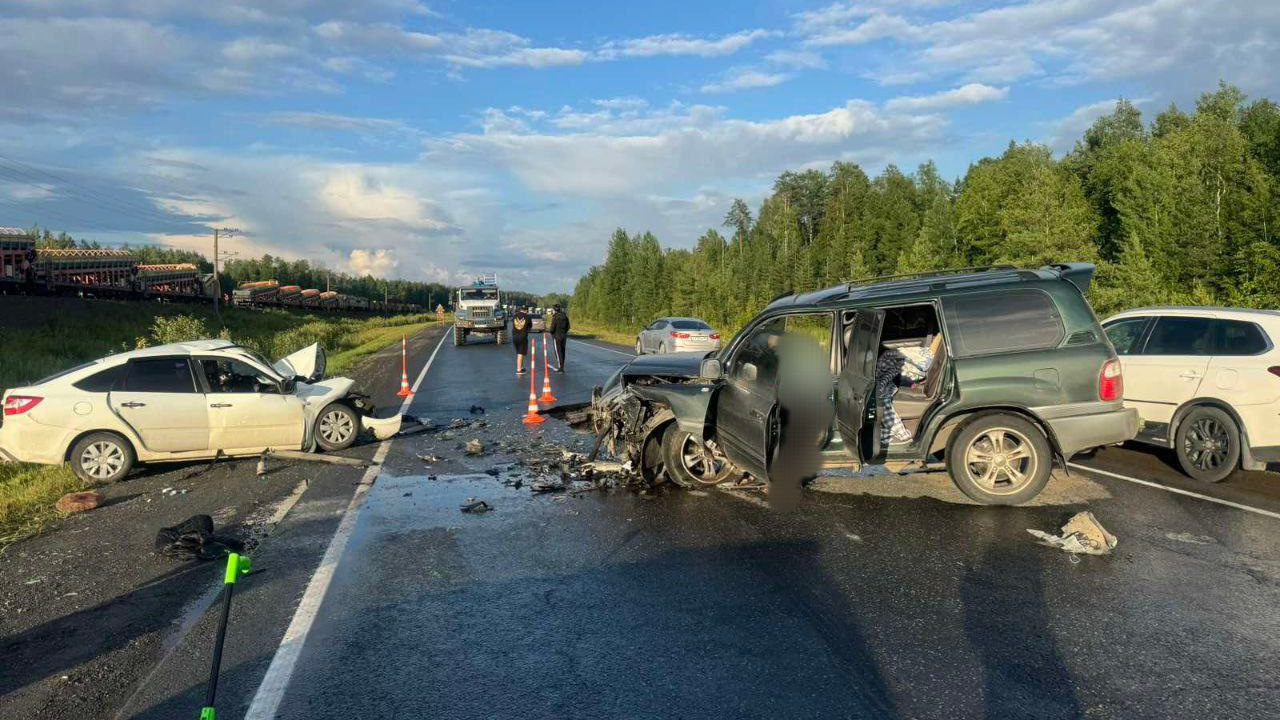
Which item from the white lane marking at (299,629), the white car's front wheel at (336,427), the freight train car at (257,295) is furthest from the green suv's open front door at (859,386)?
the freight train car at (257,295)

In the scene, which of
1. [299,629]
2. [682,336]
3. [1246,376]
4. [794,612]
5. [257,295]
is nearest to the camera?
[299,629]

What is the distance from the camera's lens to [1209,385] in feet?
26.9

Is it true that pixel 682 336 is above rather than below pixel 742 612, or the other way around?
above

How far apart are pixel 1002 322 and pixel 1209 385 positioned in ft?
9.40

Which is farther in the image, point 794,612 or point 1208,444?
point 1208,444

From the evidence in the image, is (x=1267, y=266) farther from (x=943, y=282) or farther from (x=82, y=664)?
(x=82, y=664)

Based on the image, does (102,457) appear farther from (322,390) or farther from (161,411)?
(322,390)

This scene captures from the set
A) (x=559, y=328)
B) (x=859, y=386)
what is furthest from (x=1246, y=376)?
(x=559, y=328)

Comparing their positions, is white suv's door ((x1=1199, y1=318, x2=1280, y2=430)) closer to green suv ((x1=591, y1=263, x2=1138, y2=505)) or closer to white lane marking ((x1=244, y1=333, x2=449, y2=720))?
green suv ((x1=591, y1=263, x2=1138, y2=505))

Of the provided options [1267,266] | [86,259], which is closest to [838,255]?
[1267,266]

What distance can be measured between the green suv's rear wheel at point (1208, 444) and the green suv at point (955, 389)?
177cm

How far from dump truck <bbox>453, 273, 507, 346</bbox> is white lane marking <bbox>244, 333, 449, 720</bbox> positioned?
30731 mm

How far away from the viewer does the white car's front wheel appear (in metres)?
10.4

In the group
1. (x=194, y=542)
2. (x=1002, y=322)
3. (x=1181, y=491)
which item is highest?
(x=1002, y=322)
